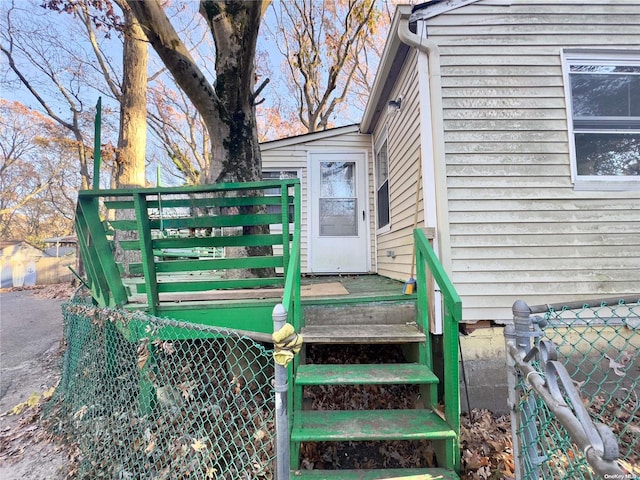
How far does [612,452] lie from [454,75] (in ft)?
11.3

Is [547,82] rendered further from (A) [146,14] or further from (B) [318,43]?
(B) [318,43]

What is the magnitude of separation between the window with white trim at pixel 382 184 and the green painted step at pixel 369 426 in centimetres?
310

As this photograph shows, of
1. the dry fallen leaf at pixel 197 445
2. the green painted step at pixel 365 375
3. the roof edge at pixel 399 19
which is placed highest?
the roof edge at pixel 399 19

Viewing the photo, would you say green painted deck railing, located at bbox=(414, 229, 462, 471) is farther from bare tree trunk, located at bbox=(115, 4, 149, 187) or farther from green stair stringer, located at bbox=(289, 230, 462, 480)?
bare tree trunk, located at bbox=(115, 4, 149, 187)

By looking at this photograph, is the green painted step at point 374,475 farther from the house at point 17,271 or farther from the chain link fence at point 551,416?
the house at point 17,271

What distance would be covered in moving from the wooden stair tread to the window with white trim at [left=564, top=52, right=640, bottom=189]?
245 centimetres

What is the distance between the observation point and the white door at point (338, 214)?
219 inches

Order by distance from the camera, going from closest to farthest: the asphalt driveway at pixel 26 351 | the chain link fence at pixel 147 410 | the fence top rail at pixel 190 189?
1. the chain link fence at pixel 147 410
2. the fence top rail at pixel 190 189
3. the asphalt driveway at pixel 26 351

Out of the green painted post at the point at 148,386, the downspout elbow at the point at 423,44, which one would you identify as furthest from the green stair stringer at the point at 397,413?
the downspout elbow at the point at 423,44

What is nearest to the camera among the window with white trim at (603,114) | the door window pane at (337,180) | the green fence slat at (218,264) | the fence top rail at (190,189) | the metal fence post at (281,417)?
the metal fence post at (281,417)

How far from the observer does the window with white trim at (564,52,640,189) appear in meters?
3.23

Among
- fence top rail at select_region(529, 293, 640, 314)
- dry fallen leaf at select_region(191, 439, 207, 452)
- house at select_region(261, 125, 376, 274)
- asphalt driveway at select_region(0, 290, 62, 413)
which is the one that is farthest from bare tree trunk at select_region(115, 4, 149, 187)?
fence top rail at select_region(529, 293, 640, 314)

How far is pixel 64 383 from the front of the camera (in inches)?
122

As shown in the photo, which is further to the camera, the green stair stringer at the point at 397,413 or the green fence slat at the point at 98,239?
the green fence slat at the point at 98,239
